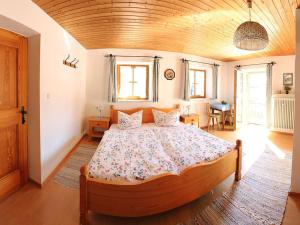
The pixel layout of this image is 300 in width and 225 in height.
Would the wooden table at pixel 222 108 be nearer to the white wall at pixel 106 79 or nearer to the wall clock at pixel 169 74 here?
the white wall at pixel 106 79

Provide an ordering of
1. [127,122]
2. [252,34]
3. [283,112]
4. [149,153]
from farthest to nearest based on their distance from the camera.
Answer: [283,112], [127,122], [149,153], [252,34]

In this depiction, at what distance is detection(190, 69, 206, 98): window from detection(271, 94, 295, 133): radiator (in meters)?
2.02

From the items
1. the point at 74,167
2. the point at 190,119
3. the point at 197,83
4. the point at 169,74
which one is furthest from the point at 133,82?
the point at 74,167

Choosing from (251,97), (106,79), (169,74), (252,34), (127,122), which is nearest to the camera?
(252,34)

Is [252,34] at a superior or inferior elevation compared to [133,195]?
superior

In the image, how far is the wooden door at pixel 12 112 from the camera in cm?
212

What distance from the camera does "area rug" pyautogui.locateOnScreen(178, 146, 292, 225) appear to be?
1.83m

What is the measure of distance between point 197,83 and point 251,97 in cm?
231

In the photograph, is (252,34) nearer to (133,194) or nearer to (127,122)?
(133,194)

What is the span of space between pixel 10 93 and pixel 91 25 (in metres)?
1.59

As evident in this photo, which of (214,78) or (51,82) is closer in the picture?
(51,82)

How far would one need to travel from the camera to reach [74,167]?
2998mm

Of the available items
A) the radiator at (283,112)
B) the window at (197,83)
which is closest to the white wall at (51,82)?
the window at (197,83)

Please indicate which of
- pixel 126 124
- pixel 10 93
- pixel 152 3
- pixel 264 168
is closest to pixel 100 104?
pixel 126 124
